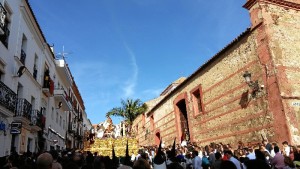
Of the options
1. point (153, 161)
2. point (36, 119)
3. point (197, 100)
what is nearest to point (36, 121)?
point (36, 119)

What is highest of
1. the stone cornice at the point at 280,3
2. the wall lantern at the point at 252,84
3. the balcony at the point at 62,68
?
the balcony at the point at 62,68

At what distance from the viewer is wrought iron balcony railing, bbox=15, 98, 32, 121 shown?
44.3ft

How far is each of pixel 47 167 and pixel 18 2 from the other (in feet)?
42.8

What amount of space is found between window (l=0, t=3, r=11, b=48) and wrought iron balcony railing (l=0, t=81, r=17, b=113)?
2.09m

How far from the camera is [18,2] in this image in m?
14.2

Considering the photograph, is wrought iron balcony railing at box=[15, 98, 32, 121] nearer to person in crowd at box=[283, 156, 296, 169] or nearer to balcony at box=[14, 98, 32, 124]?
balcony at box=[14, 98, 32, 124]

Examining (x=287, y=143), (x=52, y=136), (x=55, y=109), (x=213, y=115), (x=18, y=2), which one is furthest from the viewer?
(x=55, y=109)

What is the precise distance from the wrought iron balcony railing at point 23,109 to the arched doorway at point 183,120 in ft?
35.8

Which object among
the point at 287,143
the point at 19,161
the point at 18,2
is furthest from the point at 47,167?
the point at 18,2

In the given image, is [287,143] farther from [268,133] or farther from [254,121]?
[254,121]

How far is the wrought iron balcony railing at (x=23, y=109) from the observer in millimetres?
13495

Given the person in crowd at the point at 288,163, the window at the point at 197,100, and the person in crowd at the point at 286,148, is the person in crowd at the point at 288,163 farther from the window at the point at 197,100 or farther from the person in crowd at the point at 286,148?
the window at the point at 197,100

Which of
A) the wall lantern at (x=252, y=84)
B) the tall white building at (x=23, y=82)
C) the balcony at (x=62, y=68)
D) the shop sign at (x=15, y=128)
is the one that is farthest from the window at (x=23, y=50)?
the wall lantern at (x=252, y=84)

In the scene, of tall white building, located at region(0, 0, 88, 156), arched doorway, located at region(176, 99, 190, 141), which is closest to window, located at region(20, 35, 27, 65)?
tall white building, located at region(0, 0, 88, 156)
